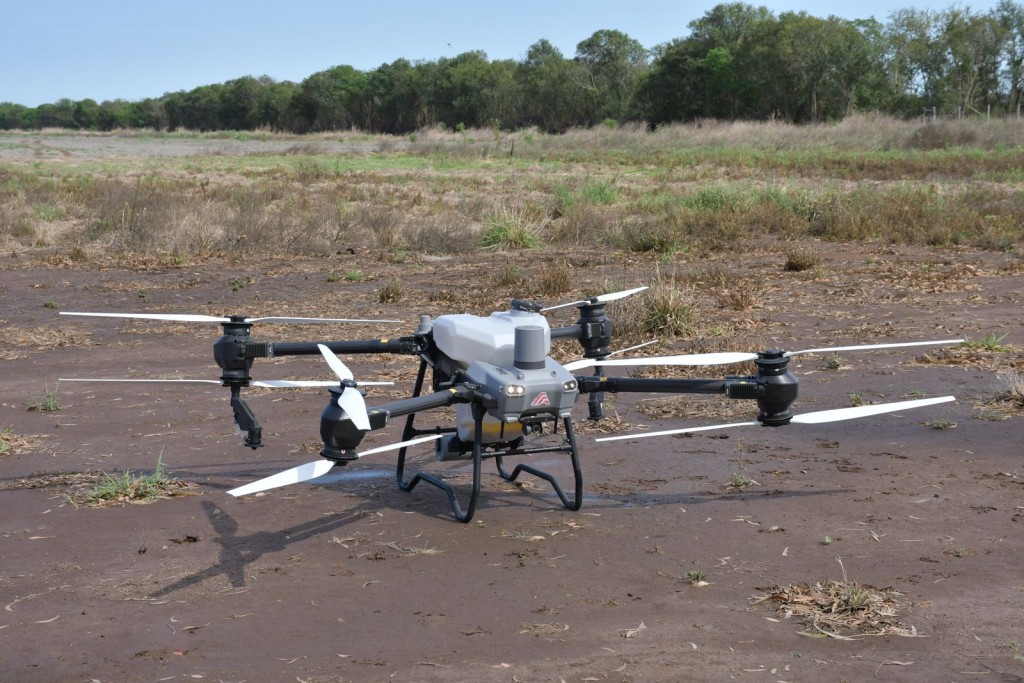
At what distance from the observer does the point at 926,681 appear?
3.89m

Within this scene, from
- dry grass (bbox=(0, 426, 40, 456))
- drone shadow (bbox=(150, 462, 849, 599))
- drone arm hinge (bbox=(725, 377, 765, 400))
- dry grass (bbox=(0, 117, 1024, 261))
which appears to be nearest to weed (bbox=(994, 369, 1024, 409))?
drone shadow (bbox=(150, 462, 849, 599))

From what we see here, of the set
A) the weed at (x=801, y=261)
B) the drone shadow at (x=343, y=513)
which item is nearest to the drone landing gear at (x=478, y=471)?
the drone shadow at (x=343, y=513)

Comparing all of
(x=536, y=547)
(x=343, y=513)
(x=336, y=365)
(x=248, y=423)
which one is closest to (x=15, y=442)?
(x=343, y=513)

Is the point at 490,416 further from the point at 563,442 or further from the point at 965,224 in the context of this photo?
the point at 965,224

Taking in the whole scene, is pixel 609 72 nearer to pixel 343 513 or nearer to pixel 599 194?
pixel 599 194

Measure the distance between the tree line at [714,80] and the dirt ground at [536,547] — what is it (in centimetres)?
4226

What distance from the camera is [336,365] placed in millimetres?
4980

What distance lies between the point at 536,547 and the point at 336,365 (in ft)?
4.45

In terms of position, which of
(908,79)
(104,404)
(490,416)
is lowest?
(104,404)

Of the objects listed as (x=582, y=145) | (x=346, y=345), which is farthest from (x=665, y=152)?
(x=346, y=345)

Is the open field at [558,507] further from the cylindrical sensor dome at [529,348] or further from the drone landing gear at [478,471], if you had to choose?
the cylindrical sensor dome at [529,348]

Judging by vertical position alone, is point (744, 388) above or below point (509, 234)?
above

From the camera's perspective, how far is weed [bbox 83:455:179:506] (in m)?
6.24

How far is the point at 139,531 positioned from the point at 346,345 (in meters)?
1.50
